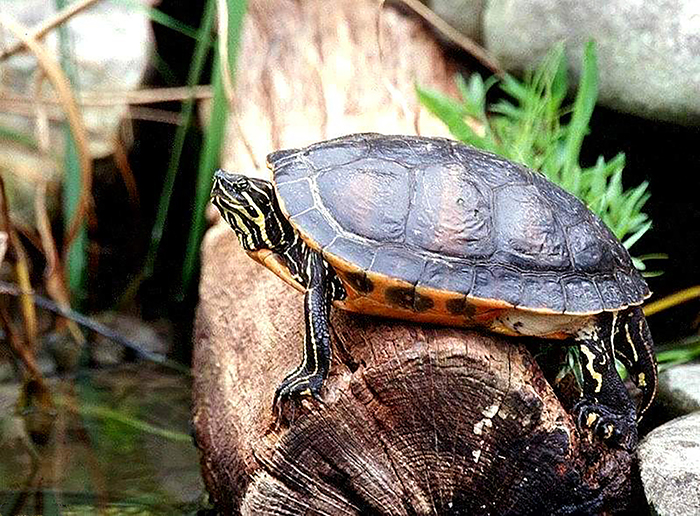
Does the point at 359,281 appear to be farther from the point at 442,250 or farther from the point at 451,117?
the point at 451,117

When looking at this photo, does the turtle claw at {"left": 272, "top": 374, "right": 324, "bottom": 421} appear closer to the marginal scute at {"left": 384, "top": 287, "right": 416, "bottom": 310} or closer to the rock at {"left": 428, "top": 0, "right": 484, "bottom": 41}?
the marginal scute at {"left": 384, "top": 287, "right": 416, "bottom": 310}

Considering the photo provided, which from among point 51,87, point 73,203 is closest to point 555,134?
point 73,203

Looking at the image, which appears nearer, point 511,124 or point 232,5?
point 232,5

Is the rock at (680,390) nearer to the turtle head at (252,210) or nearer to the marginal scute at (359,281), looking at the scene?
the marginal scute at (359,281)

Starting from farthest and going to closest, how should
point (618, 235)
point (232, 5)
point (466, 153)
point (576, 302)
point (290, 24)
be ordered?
1. point (290, 24)
2. point (232, 5)
3. point (618, 235)
4. point (466, 153)
5. point (576, 302)

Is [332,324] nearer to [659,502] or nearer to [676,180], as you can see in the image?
[659,502]

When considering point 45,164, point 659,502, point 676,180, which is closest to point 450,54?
point 676,180

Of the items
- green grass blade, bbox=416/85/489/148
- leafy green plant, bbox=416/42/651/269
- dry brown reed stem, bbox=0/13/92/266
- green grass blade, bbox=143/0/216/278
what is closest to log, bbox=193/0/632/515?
Answer: leafy green plant, bbox=416/42/651/269

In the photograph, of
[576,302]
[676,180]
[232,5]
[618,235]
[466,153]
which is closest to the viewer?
[576,302]

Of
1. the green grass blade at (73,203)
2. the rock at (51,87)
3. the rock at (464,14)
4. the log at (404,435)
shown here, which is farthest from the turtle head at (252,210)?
the rock at (464,14)
